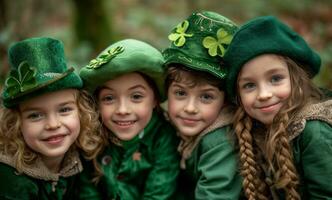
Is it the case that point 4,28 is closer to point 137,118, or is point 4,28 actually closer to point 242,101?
point 137,118

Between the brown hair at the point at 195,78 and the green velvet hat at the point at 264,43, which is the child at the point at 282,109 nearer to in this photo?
the green velvet hat at the point at 264,43

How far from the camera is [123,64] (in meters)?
2.84

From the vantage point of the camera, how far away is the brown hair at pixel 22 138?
9.19 ft

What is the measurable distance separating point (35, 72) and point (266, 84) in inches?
56.0

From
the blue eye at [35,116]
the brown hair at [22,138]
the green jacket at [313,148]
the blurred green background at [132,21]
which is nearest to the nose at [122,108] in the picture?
the brown hair at [22,138]

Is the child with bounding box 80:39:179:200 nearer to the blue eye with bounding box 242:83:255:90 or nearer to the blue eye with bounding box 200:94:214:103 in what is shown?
the blue eye with bounding box 200:94:214:103

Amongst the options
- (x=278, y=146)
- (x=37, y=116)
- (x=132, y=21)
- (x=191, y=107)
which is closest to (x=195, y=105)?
(x=191, y=107)

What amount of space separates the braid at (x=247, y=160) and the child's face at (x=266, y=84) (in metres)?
0.15

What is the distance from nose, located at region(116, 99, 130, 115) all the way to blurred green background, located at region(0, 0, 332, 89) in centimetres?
253

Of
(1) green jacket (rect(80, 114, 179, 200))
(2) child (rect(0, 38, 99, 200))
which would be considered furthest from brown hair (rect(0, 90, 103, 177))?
(1) green jacket (rect(80, 114, 179, 200))

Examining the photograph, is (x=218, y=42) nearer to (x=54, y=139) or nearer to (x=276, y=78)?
(x=276, y=78)

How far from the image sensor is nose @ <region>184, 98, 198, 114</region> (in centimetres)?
290

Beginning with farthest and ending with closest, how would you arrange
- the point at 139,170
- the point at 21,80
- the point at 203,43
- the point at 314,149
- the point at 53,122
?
the point at 139,170, the point at 203,43, the point at 53,122, the point at 21,80, the point at 314,149

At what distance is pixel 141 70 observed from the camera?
2910 mm
